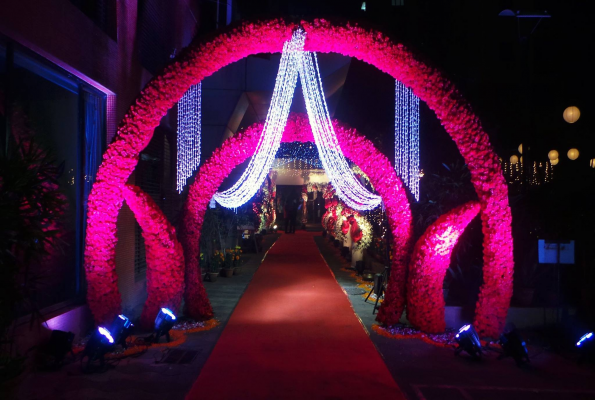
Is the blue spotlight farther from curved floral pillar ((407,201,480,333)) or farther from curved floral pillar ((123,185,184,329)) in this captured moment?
curved floral pillar ((123,185,184,329))

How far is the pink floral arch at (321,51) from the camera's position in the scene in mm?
6246

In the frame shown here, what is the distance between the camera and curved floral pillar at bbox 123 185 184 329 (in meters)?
6.83

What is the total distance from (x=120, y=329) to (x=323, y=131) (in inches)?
170

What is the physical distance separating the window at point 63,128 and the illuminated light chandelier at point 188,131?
1.32m

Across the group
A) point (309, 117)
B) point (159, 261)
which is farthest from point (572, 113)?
point (159, 261)

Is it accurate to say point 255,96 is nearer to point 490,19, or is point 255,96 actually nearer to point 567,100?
point 490,19

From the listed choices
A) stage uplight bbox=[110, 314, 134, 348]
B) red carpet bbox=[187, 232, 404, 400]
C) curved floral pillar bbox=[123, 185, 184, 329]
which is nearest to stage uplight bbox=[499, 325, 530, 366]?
red carpet bbox=[187, 232, 404, 400]

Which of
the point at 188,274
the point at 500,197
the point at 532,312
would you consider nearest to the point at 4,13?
the point at 188,274

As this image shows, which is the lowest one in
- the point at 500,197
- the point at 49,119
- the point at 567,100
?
the point at 500,197

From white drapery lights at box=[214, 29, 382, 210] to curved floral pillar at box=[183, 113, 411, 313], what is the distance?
0.99 ft

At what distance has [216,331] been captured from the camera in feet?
23.9

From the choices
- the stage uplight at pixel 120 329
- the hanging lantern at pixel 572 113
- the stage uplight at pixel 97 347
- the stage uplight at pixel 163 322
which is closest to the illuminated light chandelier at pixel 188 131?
the stage uplight at pixel 163 322

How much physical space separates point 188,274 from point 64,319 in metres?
2.21

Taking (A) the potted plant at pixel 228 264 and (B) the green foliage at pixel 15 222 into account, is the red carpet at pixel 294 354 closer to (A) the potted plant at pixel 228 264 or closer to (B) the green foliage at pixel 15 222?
(B) the green foliage at pixel 15 222
